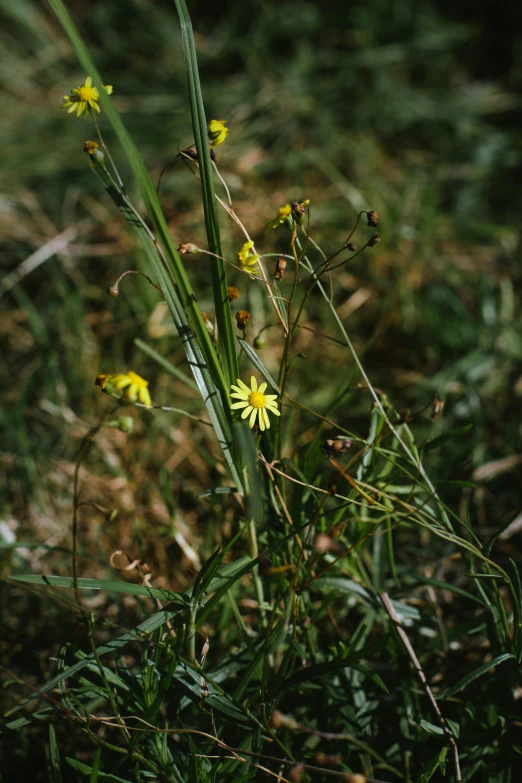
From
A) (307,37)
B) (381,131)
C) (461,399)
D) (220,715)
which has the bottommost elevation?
(220,715)

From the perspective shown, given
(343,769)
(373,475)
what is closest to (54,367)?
(373,475)

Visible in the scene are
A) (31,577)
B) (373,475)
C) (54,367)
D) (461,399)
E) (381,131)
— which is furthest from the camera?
(381,131)

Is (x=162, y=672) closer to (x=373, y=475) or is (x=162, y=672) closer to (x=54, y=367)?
(x=373, y=475)

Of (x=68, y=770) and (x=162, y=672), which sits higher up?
(x=162, y=672)

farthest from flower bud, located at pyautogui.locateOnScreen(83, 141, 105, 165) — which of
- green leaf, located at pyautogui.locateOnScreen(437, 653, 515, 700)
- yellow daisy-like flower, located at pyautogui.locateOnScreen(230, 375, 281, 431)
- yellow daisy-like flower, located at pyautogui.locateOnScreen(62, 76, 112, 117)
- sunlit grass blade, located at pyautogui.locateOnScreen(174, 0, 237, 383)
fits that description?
green leaf, located at pyautogui.locateOnScreen(437, 653, 515, 700)

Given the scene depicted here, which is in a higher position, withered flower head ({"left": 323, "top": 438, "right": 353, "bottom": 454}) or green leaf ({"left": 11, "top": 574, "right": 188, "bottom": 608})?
withered flower head ({"left": 323, "top": 438, "right": 353, "bottom": 454})

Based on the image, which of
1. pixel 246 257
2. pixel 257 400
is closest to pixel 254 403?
pixel 257 400

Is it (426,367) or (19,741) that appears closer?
(19,741)

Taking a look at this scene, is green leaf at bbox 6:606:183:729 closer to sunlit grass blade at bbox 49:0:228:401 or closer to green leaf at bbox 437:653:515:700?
sunlit grass blade at bbox 49:0:228:401
